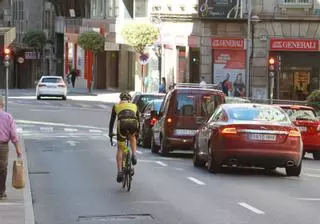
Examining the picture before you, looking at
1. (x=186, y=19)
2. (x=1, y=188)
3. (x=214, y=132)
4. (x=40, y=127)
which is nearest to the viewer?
(x=1, y=188)

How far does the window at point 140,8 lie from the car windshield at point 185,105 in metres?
42.0

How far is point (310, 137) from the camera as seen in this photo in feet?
81.7

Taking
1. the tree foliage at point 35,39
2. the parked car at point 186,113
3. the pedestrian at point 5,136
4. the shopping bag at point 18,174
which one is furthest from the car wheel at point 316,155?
the tree foliage at point 35,39

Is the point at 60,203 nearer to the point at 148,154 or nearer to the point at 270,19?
the point at 148,154

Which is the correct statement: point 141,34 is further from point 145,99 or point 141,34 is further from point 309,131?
point 309,131

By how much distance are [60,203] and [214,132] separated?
5.33 metres

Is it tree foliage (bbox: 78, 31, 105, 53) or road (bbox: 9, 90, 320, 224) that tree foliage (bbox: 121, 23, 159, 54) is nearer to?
tree foliage (bbox: 78, 31, 105, 53)

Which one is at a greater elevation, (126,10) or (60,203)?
(126,10)

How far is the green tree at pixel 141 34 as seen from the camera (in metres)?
57.1

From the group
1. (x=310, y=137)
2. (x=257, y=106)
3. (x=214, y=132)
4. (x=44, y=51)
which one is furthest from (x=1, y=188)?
(x=44, y=51)

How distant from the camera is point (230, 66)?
167ft

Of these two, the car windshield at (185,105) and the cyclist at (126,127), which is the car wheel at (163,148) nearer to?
the car windshield at (185,105)

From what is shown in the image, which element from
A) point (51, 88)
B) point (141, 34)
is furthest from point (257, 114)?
point (51, 88)

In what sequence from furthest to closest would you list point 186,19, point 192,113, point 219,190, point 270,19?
point 186,19, point 270,19, point 192,113, point 219,190
